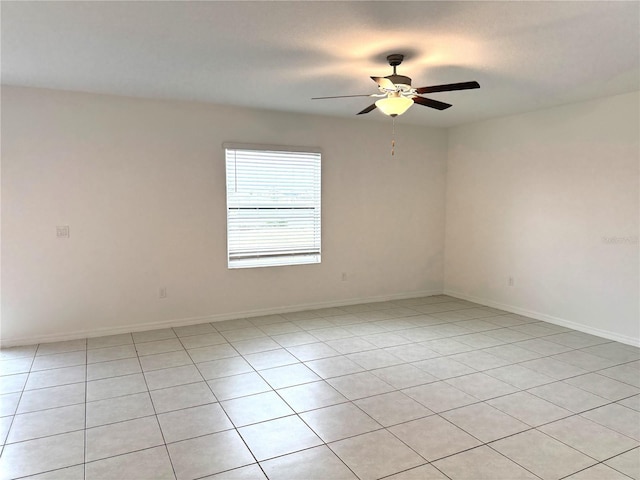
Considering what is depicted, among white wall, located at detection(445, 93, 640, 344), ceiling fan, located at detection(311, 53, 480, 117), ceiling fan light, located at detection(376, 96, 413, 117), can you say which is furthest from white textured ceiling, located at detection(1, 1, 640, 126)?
white wall, located at detection(445, 93, 640, 344)

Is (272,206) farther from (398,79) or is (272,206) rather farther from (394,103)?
(398,79)

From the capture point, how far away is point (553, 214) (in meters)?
4.90

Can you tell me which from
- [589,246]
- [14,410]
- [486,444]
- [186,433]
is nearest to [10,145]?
[14,410]

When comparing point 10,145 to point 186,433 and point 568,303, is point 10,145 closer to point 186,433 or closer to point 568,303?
point 186,433

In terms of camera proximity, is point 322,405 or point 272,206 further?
point 272,206

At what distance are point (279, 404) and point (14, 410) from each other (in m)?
1.75

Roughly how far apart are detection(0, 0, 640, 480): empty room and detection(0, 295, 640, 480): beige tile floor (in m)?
0.02

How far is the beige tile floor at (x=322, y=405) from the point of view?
90.0 inches

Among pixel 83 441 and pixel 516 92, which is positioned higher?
pixel 516 92

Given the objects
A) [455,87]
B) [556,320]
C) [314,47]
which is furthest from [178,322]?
[556,320]

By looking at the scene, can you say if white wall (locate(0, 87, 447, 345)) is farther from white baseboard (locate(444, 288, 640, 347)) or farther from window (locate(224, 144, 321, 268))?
white baseboard (locate(444, 288, 640, 347))

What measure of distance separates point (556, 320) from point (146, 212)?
186 inches

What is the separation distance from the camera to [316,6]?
235 centimetres

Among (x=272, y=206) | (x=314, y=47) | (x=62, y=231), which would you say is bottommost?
(x=62, y=231)
